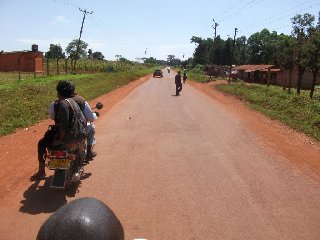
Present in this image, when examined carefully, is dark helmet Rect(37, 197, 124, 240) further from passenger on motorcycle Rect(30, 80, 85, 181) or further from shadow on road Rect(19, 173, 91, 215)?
passenger on motorcycle Rect(30, 80, 85, 181)

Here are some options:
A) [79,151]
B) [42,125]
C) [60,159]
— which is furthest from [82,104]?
[42,125]

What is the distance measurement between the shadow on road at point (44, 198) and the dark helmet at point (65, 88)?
4.99 ft

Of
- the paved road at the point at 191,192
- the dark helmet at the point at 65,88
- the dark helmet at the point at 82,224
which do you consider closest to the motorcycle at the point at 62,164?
the paved road at the point at 191,192

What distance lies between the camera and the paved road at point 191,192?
505cm

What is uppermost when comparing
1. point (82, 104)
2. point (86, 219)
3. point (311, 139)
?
point (82, 104)

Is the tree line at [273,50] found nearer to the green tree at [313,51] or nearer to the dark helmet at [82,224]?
the green tree at [313,51]

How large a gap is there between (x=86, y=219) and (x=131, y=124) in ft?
32.6

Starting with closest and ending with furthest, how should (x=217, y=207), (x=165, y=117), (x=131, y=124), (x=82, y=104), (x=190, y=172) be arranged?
(x=217, y=207), (x=82, y=104), (x=190, y=172), (x=131, y=124), (x=165, y=117)

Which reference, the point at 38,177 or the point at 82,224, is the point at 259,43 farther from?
the point at 82,224

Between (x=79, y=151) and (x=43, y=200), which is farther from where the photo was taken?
(x=79, y=151)

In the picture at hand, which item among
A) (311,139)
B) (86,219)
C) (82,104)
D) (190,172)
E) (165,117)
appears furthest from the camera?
(165,117)

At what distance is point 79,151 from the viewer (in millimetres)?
6480

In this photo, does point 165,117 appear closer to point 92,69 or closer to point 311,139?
point 311,139

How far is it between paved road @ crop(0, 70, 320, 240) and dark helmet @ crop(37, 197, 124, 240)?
1364 mm
